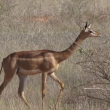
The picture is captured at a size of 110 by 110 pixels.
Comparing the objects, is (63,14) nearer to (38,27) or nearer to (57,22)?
(57,22)

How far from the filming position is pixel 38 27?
1664 cm

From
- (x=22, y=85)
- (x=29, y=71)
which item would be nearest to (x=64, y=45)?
(x=22, y=85)

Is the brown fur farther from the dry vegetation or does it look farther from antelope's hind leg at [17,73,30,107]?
the dry vegetation

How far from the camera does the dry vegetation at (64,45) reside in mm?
7438

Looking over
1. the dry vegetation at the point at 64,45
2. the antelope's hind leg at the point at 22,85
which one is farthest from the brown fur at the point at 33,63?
the dry vegetation at the point at 64,45

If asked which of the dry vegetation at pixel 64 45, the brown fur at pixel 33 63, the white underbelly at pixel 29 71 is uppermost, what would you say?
the brown fur at pixel 33 63

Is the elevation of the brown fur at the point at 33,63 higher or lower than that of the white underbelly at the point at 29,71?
higher

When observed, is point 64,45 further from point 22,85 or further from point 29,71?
point 29,71

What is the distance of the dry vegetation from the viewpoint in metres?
7.44

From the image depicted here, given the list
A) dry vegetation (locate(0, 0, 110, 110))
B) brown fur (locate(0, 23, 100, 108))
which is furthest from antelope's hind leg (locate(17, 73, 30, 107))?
dry vegetation (locate(0, 0, 110, 110))

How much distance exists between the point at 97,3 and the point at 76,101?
14911mm

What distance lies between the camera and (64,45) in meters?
12.6

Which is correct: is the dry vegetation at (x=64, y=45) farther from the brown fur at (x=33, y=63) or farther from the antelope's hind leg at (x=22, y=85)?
the brown fur at (x=33, y=63)

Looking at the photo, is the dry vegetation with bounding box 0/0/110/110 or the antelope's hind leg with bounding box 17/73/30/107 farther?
the antelope's hind leg with bounding box 17/73/30/107
